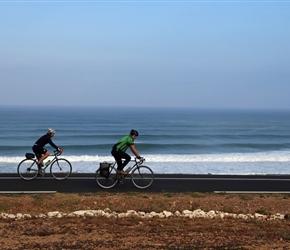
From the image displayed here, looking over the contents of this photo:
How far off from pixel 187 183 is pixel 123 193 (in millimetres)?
3319

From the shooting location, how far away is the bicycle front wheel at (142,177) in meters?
14.7

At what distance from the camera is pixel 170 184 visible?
15.9 meters

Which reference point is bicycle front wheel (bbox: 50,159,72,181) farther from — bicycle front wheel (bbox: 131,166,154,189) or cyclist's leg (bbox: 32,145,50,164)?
bicycle front wheel (bbox: 131,166,154,189)

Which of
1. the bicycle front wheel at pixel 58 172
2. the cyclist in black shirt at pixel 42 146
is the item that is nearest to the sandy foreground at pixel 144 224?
the cyclist in black shirt at pixel 42 146

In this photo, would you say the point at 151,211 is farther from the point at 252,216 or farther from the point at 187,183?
the point at 187,183

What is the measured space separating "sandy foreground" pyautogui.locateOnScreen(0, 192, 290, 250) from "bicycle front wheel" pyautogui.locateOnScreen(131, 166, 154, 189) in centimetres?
131

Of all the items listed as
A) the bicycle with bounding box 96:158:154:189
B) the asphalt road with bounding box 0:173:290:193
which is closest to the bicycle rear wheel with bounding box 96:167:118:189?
the bicycle with bounding box 96:158:154:189

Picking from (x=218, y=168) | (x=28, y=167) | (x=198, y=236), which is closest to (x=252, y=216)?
(x=198, y=236)

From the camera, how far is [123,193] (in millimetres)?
13711

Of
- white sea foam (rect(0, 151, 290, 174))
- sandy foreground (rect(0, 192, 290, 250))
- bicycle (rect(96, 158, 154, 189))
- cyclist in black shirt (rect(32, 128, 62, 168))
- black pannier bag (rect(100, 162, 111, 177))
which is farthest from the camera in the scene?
white sea foam (rect(0, 151, 290, 174))

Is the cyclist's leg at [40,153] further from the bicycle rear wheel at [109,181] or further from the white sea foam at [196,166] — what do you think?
the white sea foam at [196,166]

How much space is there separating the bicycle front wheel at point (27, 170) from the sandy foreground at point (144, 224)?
Result: 327 centimetres

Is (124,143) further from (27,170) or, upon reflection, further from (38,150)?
(27,170)

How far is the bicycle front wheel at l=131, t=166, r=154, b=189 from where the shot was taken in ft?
48.3
